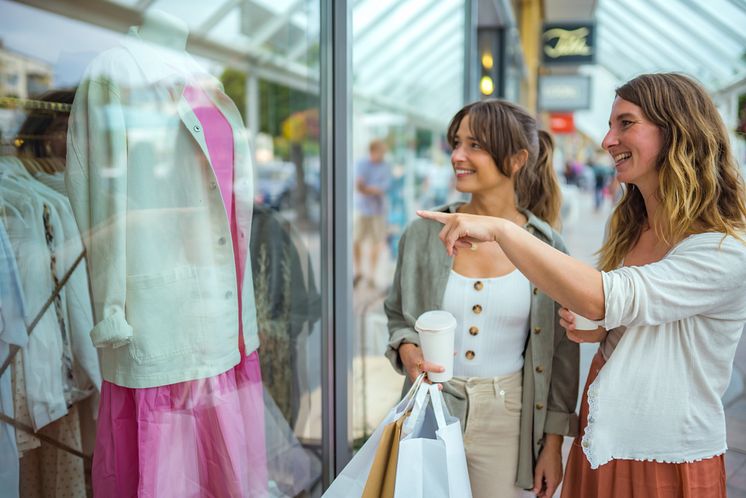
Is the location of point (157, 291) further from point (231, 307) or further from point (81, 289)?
point (81, 289)

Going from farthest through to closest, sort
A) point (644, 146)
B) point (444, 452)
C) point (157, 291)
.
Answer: point (157, 291) < point (644, 146) < point (444, 452)

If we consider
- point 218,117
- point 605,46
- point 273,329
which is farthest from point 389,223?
point 218,117

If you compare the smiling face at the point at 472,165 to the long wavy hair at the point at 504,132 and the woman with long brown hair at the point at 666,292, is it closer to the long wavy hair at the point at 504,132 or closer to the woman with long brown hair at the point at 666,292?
the long wavy hair at the point at 504,132

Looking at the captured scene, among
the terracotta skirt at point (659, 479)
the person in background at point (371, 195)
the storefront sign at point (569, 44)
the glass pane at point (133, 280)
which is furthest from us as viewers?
the storefront sign at point (569, 44)

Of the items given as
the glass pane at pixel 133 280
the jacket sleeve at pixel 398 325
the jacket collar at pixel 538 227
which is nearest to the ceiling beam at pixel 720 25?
the jacket collar at pixel 538 227

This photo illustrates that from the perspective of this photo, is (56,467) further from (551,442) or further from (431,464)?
(551,442)

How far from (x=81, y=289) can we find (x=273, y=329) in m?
0.63

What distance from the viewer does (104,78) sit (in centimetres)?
138

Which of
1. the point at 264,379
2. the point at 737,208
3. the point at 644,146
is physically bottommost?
the point at 264,379

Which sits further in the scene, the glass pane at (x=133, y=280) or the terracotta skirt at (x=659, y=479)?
the glass pane at (x=133, y=280)

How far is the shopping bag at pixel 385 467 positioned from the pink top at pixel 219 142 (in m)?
0.61

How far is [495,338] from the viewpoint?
1569mm

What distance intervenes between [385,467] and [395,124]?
785cm

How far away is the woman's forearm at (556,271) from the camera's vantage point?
1.15 meters
